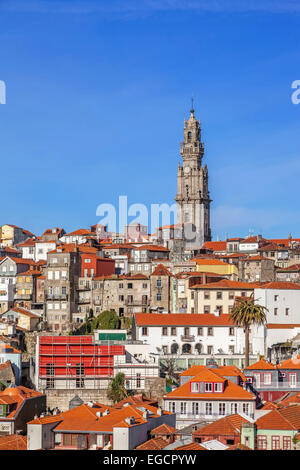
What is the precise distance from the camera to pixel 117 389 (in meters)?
69.1

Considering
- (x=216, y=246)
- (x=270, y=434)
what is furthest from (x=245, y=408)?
(x=216, y=246)

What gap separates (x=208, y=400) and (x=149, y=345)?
19.3m

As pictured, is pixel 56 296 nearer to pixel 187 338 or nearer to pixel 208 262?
pixel 208 262

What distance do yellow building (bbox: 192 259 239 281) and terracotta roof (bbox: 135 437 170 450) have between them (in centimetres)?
6206

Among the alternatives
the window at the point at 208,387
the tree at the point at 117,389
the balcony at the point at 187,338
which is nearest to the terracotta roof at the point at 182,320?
the balcony at the point at 187,338

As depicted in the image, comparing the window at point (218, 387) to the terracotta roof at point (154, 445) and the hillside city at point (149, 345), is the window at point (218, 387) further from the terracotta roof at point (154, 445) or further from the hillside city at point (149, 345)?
the terracotta roof at point (154, 445)

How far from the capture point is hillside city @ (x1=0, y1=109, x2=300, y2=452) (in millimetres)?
48844

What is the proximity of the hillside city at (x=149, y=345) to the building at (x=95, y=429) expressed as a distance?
83mm

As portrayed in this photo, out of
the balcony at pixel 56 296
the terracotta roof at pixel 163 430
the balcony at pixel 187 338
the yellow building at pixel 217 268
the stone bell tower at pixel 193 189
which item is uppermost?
the stone bell tower at pixel 193 189

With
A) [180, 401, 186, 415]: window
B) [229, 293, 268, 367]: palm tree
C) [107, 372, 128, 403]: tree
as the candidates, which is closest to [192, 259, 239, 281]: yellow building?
[229, 293, 268, 367]: palm tree

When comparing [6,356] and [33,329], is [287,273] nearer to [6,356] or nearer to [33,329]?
[33,329]

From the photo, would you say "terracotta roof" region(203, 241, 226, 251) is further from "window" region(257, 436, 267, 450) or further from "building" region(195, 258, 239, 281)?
"window" region(257, 436, 267, 450)

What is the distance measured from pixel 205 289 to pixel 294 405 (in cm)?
3489

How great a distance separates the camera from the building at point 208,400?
5681 cm
